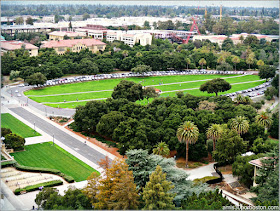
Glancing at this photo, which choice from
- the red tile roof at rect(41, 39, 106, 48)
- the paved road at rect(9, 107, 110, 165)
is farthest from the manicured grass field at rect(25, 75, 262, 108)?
the red tile roof at rect(41, 39, 106, 48)

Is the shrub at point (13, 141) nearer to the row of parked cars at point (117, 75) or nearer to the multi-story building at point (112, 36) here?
the row of parked cars at point (117, 75)

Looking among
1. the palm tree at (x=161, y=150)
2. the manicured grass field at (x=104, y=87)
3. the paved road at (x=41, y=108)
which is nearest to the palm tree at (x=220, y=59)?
the manicured grass field at (x=104, y=87)

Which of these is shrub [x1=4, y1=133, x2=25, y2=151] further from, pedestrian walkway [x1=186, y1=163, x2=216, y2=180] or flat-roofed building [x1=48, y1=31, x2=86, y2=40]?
flat-roofed building [x1=48, y1=31, x2=86, y2=40]

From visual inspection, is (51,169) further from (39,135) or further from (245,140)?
(245,140)

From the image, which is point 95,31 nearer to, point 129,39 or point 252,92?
point 129,39

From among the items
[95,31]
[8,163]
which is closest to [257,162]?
[8,163]

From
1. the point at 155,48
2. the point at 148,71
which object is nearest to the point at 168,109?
the point at 148,71
